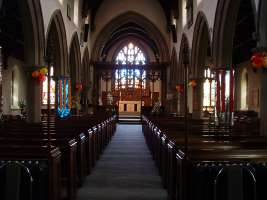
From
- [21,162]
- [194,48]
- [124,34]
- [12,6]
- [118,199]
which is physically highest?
[124,34]

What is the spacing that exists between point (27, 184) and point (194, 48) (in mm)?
14154

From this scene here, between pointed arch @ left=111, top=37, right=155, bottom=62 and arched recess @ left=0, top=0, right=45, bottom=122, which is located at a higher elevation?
pointed arch @ left=111, top=37, right=155, bottom=62

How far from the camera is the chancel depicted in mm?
3951

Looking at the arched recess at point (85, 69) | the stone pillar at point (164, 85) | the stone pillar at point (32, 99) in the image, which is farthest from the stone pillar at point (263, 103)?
the stone pillar at point (164, 85)

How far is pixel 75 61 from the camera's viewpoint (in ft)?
69.4

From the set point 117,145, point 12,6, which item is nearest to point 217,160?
point 117,145

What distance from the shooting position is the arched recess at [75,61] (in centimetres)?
2077

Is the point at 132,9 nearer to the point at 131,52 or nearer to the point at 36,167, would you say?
the point at 131,52

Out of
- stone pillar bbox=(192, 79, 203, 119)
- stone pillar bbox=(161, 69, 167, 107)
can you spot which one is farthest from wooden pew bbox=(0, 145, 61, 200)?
stone pillar bbox=(161, 69, 167, 107)

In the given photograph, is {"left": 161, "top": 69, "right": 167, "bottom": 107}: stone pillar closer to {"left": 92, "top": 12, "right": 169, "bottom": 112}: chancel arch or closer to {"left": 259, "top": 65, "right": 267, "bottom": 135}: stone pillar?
{"left": 92, "top": 12, "right": 169, "bottom": 112}: chancel arch

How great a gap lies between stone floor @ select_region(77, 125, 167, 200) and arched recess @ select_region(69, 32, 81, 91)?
1158 centimetres

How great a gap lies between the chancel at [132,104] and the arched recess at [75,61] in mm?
59

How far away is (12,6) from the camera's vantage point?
50.8 feet

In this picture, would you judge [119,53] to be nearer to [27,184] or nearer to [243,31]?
[243,31]
